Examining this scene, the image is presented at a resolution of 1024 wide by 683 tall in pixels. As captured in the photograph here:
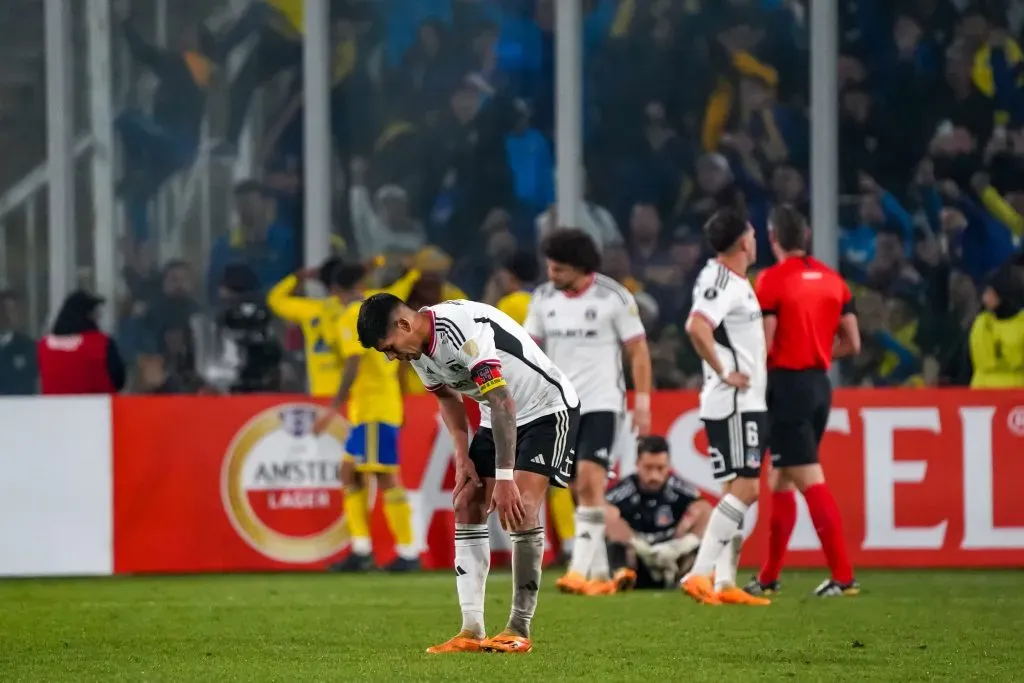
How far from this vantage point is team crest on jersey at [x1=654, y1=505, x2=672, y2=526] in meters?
12.5

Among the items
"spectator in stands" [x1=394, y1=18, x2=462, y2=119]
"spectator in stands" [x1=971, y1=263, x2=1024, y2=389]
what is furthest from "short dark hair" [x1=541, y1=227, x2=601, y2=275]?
"spectator in stands" [x1=394, y1=18, x2=462, y2=119]

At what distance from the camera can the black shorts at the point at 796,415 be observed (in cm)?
1121

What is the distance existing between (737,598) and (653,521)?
5.77 feet

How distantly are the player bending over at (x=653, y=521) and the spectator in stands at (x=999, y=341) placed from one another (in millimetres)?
3699

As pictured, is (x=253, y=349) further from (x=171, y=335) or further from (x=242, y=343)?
(x=171, y=335)

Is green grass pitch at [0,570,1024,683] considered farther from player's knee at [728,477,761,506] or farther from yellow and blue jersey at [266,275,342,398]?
yellow and blue jersey at [266,275,342,398]

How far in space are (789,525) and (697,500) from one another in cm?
104

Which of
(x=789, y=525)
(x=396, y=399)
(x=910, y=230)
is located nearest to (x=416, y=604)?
(x=789, y=525)

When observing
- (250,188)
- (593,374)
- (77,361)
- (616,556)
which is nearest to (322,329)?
(77,361)

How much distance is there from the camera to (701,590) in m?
10.8

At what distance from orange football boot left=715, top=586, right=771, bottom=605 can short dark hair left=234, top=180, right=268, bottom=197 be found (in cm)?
822

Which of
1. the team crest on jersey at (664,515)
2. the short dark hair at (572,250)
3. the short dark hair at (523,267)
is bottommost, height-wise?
the team crest on jersey at (664,515)

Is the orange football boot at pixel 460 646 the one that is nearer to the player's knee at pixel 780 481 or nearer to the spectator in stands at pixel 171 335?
the player's knee at pixel 780 481

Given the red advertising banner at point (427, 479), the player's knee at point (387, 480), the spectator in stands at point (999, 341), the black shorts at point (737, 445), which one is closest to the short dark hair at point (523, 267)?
the red advertising banner at point (427, 479)
